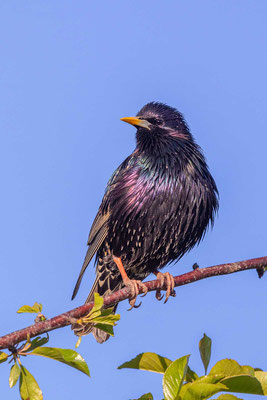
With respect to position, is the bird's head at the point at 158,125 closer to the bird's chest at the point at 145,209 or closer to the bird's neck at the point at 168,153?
the bird's neck at the point at 168,153

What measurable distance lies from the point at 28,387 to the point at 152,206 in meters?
2.91

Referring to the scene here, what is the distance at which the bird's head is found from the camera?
580cm

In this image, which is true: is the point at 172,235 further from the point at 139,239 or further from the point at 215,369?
the point at 215,369

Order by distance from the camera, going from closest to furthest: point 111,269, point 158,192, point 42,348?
point 42,348, point 158,192, point 111,269

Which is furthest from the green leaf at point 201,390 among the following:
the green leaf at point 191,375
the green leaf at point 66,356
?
the green leaf at point 66,356

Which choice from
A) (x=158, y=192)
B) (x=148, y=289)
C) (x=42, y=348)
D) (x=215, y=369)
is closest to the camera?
(x=215, y=369)

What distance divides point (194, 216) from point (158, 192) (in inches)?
14.4

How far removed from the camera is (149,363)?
2.53 metres

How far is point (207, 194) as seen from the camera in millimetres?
5484

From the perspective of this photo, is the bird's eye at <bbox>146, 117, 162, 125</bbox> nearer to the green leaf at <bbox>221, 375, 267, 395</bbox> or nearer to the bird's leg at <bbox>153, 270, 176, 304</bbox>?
the bird's leg at <bbox>153, 270, 176, 304</bbox>

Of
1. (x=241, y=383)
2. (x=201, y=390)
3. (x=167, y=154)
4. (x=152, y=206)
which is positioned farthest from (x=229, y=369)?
(x=167, y=154)

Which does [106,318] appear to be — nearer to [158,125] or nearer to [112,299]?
[112,299]

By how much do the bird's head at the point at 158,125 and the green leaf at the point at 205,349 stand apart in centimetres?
329

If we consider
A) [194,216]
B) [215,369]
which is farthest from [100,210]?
[215,369]
